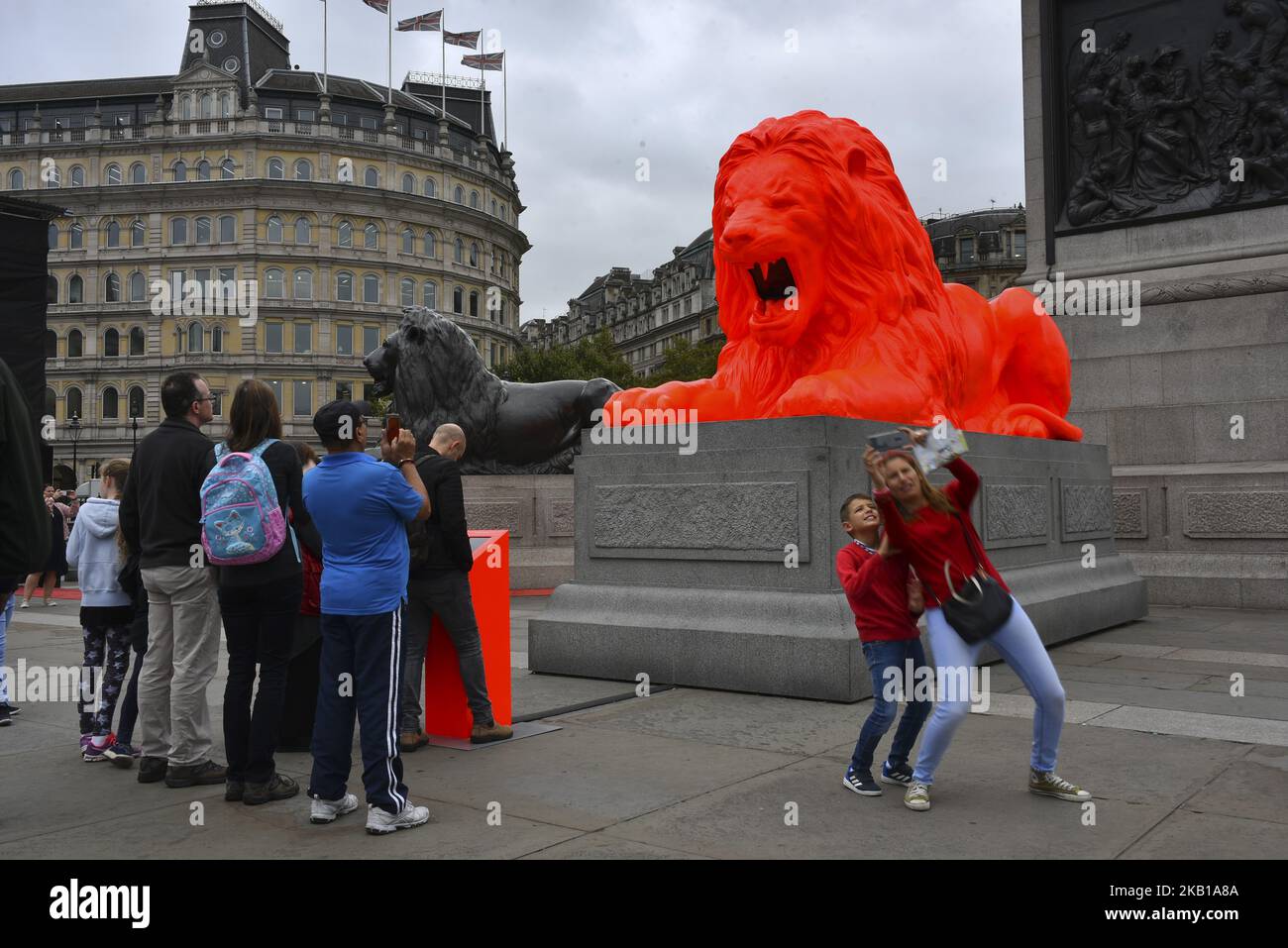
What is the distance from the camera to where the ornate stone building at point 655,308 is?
254ft

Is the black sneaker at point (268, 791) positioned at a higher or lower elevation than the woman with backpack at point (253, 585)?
lower

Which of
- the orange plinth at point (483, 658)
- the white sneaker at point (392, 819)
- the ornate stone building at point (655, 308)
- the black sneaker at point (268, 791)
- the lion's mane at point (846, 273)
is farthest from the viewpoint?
the ornate stone building at point (655, 308)

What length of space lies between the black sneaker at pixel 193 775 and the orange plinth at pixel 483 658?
3.88 feet

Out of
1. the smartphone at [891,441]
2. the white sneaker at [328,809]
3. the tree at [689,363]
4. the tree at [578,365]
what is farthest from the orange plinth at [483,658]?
the tree at [689,363]

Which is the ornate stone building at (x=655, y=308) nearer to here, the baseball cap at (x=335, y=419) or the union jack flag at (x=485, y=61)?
the union jack flag at (x=485, y=61)

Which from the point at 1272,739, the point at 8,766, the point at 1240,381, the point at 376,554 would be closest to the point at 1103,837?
the point at 1272,739

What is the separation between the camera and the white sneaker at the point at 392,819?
13.5 feet

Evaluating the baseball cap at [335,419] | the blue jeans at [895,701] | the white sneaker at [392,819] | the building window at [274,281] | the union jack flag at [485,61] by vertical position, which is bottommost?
the white sneaker at [392,819]

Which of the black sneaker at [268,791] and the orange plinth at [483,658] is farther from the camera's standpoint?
the orange plinth at [483,658]

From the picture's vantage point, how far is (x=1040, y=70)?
14.3m

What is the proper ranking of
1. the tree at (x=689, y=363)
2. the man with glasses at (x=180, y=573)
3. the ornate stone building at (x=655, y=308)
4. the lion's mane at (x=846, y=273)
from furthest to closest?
the ornate stone building at (x=655, y=308), the tree at (x=689, y=363), the lion's mane at (x=846, y=273), the man with glasses at (x=180, y=573)

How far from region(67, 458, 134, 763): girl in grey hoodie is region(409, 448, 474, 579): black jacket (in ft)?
5.56

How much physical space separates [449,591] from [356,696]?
123 cm

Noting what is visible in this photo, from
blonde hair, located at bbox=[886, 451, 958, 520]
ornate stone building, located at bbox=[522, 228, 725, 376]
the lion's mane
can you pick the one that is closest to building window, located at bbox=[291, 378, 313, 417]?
ornate stone building, located at bbox=[522, 228, 725, 376]
